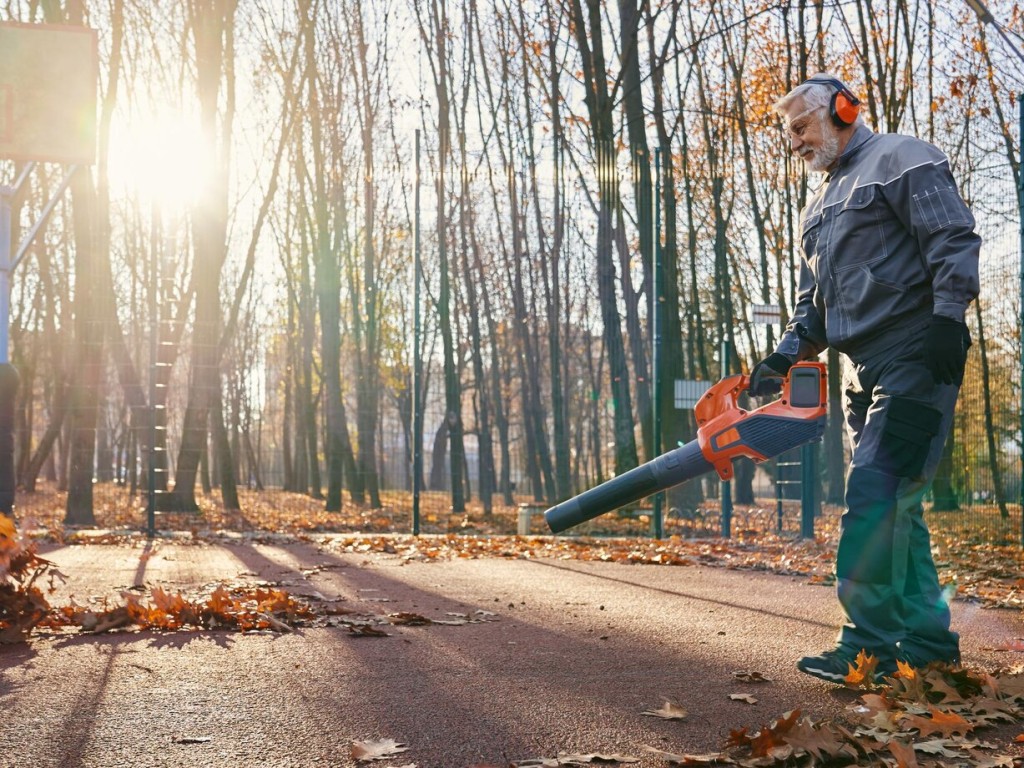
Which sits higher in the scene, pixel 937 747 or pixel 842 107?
pixel 842 107

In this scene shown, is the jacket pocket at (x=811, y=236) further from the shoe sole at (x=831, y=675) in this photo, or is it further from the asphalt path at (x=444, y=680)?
the asphalt path at (x=444, y=680)

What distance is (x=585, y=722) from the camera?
3418mm

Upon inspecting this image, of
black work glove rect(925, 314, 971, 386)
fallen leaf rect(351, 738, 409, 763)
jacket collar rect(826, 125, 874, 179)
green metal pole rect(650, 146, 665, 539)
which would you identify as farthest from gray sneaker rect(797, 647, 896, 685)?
green metal pole rect(650, 146, 665, 539)

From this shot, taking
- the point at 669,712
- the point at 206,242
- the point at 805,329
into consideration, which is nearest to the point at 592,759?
the point at 669,712

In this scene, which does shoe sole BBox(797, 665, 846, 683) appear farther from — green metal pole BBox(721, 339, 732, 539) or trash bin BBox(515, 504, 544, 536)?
trash bin BBox(515, 504, 544, 536)

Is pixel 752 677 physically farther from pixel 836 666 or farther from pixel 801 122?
pixel 801 122

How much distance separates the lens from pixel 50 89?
395 inches

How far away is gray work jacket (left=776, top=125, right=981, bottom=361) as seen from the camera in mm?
3738

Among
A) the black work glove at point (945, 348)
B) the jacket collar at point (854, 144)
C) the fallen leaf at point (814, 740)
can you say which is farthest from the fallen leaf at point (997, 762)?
the jacket collar at point (854, 144)

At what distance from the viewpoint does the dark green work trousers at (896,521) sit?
3.83 m

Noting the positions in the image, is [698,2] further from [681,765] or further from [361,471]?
[681,765]

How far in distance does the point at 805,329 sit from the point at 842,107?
0.87 metres

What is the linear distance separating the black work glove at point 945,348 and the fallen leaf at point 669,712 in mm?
1381

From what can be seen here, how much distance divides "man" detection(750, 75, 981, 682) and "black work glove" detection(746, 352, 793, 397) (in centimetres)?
20
